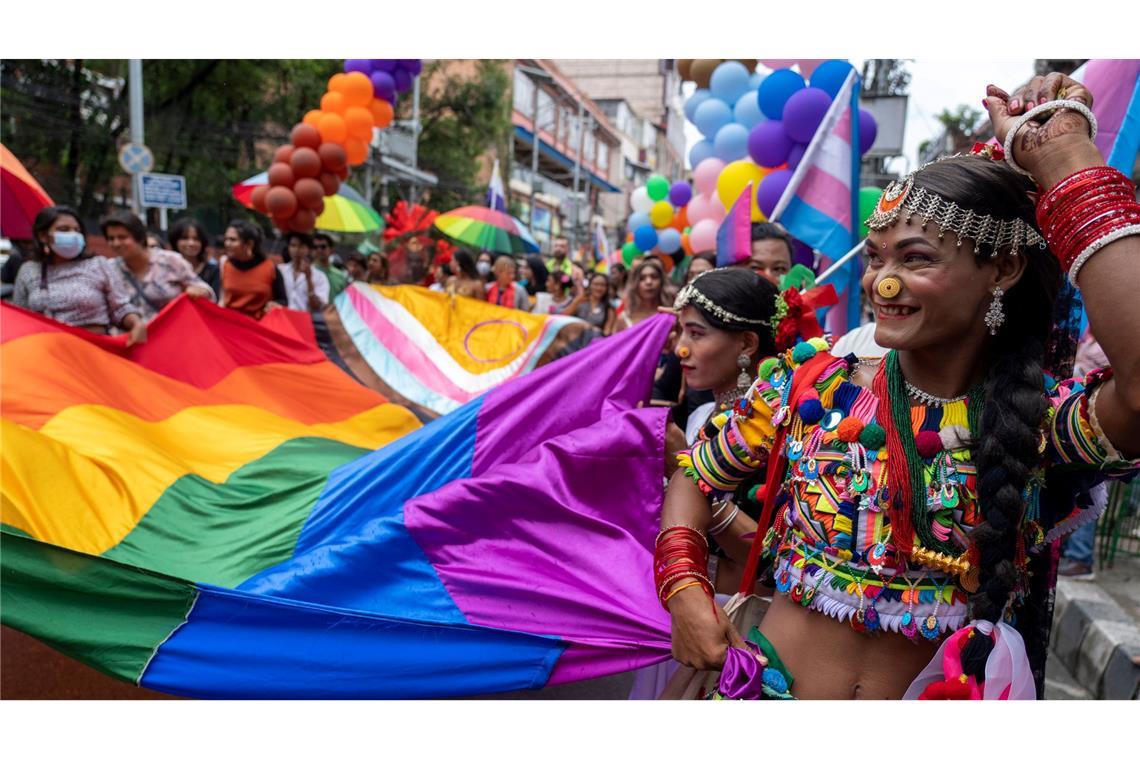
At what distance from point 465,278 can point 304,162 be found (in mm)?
1996

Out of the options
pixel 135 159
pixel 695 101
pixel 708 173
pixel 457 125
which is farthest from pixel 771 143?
pixel 457 125

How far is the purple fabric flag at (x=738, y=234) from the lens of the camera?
4.29 m

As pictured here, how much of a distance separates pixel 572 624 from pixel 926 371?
46.0 inches

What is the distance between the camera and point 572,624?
2303mm

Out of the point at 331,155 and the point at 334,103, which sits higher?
the point at 334,103

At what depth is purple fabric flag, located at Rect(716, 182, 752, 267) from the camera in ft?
14.1

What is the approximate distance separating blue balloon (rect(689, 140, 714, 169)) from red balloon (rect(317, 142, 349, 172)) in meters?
3.73

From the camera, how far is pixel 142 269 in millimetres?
5910

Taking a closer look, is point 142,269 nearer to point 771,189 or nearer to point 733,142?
point 771,189

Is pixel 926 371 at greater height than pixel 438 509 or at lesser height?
greater

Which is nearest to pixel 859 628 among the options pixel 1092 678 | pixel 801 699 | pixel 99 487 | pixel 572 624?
pixel 801 699

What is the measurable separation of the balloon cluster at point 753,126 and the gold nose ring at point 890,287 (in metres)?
4.06

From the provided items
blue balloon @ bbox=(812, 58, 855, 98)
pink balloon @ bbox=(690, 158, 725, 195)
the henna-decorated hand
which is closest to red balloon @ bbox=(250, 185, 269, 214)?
pink balloon @ bbox=(690, 158, 725, 195)

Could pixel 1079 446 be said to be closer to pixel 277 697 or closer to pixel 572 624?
pixel 572 624
